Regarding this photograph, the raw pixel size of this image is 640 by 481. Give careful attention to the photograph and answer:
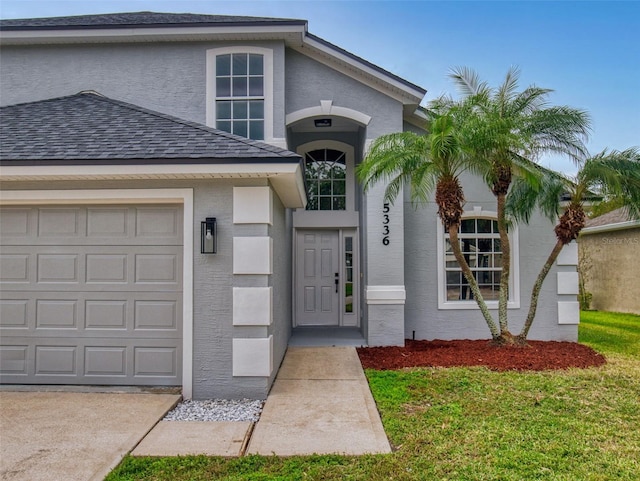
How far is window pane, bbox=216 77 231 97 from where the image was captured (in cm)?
856

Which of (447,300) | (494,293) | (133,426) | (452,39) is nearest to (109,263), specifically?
(133,426)

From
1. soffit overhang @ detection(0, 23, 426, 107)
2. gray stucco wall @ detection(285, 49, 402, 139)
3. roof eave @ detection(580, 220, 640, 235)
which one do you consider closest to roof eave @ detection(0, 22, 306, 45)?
soffit overhang @ detection(0, 23, 426, 107)

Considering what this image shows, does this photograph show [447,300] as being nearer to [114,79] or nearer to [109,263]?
[109,263]

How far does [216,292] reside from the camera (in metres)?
5.61

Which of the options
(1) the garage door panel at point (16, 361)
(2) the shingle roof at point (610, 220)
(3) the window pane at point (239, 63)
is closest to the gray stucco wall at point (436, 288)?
(3) the window pane at point (239, 63)

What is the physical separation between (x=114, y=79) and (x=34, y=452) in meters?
7.17

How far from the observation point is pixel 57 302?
19.1ft

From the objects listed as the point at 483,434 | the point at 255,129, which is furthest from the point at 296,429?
the point at 255,129

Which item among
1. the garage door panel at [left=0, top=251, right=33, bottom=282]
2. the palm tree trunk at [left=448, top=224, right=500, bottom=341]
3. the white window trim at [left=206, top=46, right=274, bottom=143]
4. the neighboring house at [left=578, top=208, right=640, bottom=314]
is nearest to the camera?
the garage door panel at [left=0, top=251, right=33, bottom=282]

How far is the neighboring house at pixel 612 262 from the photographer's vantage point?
15.0 meters

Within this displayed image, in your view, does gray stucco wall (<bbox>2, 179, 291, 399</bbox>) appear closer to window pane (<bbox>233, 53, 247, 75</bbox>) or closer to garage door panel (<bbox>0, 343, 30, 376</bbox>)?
garage door panel (<bbox>0, 343, 30, 376</bbox>)

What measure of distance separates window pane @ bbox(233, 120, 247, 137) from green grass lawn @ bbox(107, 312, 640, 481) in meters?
5.15

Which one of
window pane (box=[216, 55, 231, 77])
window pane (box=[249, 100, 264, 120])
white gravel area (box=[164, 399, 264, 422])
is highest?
window pane (box=[216, 55, 231, 77])

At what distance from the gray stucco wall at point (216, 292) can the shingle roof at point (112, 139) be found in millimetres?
416
